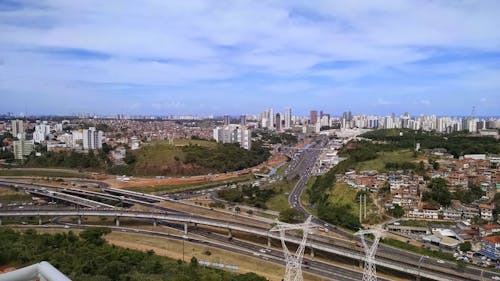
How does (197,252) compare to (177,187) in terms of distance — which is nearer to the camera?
(197,252)

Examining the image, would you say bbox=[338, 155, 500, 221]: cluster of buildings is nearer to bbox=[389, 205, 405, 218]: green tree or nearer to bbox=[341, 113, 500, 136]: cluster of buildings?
bbox=[389, 205, 405, 218]: green tree

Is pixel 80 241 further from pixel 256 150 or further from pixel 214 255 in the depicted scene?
pixel 256 150

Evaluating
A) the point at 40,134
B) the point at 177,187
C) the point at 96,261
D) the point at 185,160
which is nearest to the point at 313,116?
the point at 40,134

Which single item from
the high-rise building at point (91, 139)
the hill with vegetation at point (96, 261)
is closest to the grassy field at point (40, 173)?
the high-rise building at point (91, 139)

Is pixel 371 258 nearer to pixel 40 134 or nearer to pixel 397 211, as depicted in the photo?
pixel 397 211

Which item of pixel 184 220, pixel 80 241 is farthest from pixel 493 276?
pixel 80 241

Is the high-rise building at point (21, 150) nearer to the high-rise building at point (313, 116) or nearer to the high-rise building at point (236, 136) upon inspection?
the high-rise building at point (236, 136)

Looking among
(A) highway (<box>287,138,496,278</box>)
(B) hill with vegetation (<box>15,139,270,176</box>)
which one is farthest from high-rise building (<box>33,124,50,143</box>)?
(A) highway (<box>287,138,496,278</box>)
